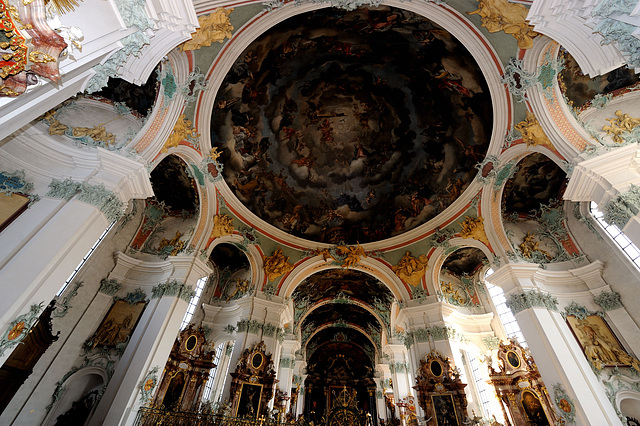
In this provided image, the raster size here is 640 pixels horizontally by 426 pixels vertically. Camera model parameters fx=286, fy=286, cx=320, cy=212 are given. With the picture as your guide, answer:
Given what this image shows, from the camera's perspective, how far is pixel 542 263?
12641mm

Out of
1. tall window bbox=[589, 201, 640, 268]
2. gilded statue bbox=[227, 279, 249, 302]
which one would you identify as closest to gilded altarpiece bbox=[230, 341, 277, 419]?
gilded statue bbox=[227, 279, 249, 302]

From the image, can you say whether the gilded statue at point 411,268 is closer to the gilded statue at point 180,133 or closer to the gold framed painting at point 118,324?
the gilded statue at point 180,133

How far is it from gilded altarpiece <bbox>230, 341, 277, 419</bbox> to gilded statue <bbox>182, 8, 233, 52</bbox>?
1271 cm

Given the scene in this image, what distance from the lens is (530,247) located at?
13227 mm

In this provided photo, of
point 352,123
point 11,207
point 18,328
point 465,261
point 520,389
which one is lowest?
point 18,328

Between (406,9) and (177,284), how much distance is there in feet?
44.7

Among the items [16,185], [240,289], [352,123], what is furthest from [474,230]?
[16,185]

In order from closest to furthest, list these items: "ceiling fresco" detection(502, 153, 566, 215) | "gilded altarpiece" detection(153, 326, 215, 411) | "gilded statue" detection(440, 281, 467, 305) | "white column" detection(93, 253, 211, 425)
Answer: "white column" detection(93, 253, 211, 425) → "gilded altarpiece" detection(153, 326, 215, 411) → "ceiling fresco" detection(502, 153, 566, 215) → "gilded statue" detection(440, 281, 467, 305)

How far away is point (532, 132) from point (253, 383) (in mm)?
15440

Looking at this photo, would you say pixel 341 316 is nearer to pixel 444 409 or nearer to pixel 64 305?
pixel 444 409

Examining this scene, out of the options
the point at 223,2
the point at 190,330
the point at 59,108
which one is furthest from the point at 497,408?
the point at 59,108

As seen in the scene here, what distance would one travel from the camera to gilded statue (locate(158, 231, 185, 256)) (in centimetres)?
1337

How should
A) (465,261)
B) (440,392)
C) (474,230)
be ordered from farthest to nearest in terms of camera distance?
(465,261), (474,230), (440,392)

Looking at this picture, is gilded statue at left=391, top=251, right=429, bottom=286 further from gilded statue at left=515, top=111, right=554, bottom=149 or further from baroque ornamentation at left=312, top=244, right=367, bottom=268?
gilded statue at left=515, top=111, right=554, bottom=149
